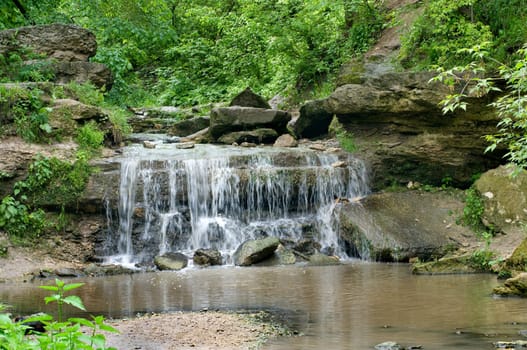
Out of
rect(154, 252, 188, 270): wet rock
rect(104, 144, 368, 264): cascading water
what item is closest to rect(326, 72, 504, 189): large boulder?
rect(104, 144, 368, 264): cascading water

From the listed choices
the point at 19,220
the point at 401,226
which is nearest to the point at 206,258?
the point at 19,220

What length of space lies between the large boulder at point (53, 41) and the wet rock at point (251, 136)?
459 centimetres

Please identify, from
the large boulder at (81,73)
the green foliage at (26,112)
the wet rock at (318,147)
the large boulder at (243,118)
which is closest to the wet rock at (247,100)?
the large boulder at (243,118)

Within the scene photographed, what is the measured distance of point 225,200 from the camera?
1488 cm

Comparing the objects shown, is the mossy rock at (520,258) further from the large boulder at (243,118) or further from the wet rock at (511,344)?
the large boulder at (243,118)

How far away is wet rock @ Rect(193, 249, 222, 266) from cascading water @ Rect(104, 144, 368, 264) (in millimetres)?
666

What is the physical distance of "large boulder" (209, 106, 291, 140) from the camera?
17953mm

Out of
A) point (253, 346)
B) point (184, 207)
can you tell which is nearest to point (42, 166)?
point (184, 207)

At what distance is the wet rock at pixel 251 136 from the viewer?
58.7 ft

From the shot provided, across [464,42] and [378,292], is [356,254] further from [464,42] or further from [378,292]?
[464,42]

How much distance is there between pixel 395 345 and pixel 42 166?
9.85 metres

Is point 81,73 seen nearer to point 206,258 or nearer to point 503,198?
point 206,258

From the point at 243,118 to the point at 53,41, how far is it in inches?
214

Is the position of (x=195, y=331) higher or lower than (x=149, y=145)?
lower
